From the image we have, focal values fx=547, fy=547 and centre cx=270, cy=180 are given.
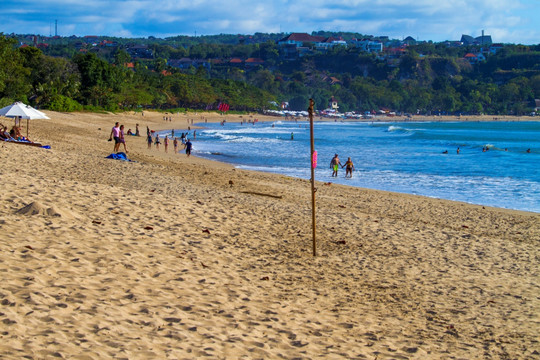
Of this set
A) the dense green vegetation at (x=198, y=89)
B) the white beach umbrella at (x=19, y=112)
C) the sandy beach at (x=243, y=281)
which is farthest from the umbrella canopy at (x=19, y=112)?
the dense green vegetation at (x=198, y=89)

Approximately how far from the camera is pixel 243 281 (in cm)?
693

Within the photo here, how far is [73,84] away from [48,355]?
66.0 meters

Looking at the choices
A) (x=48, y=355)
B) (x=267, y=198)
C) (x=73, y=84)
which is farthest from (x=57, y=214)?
(x=73, y=84)

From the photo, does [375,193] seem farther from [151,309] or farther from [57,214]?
[151,309]

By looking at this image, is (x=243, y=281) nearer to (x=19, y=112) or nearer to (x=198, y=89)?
(x=19, y=112)

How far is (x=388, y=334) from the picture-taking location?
5.74m

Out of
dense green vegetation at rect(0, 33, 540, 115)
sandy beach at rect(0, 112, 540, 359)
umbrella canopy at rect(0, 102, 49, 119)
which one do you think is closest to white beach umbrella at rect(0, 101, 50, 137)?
umbrella canopy at rect(0, 102, 49, 119)

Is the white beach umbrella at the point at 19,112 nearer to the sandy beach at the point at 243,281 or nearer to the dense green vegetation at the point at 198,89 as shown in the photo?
the sandy beach at the point at 243,281

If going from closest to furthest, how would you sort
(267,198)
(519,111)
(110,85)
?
(267,198) < (110,85) < (519,111)

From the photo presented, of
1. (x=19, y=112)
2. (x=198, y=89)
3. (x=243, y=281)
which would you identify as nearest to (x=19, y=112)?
(x=19, y=112)

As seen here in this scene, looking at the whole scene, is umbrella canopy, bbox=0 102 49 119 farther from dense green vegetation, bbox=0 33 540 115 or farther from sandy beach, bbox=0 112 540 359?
dense green vegetation, bbox=0 33 540 115

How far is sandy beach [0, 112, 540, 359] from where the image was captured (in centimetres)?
495

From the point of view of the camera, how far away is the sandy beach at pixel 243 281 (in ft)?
16.2

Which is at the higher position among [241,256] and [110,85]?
[110,85]
